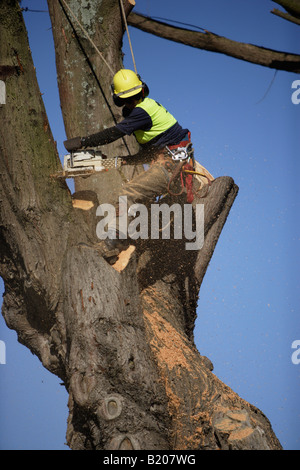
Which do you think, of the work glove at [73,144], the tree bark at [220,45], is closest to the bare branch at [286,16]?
the tree bark at [220,45]

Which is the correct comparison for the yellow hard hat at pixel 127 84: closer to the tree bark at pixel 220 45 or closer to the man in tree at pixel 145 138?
the man in tree at pixel 145 138

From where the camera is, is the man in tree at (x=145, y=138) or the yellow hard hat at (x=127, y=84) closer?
the man in tree at (x=145, y=138)

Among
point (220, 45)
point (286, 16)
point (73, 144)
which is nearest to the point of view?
point (73, 144)

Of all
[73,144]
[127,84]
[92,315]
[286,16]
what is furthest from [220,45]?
[92,315]

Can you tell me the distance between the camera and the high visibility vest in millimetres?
5151

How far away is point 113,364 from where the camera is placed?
13.3ft

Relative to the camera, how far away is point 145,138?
5.32 m

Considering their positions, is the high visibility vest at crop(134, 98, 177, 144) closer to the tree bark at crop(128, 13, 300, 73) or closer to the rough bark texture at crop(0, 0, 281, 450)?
the rough bark texture at crop(0, 0, 281, 450)

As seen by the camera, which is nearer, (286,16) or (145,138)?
(145,138)

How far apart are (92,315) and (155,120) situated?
6.67 ft

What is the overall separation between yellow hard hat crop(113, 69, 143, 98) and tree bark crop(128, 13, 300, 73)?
155 cm

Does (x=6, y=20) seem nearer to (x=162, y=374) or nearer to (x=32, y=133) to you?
(x=32, y=133)

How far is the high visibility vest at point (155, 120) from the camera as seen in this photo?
5.15 m

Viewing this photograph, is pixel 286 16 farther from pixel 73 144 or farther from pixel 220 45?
pixel 73 144
